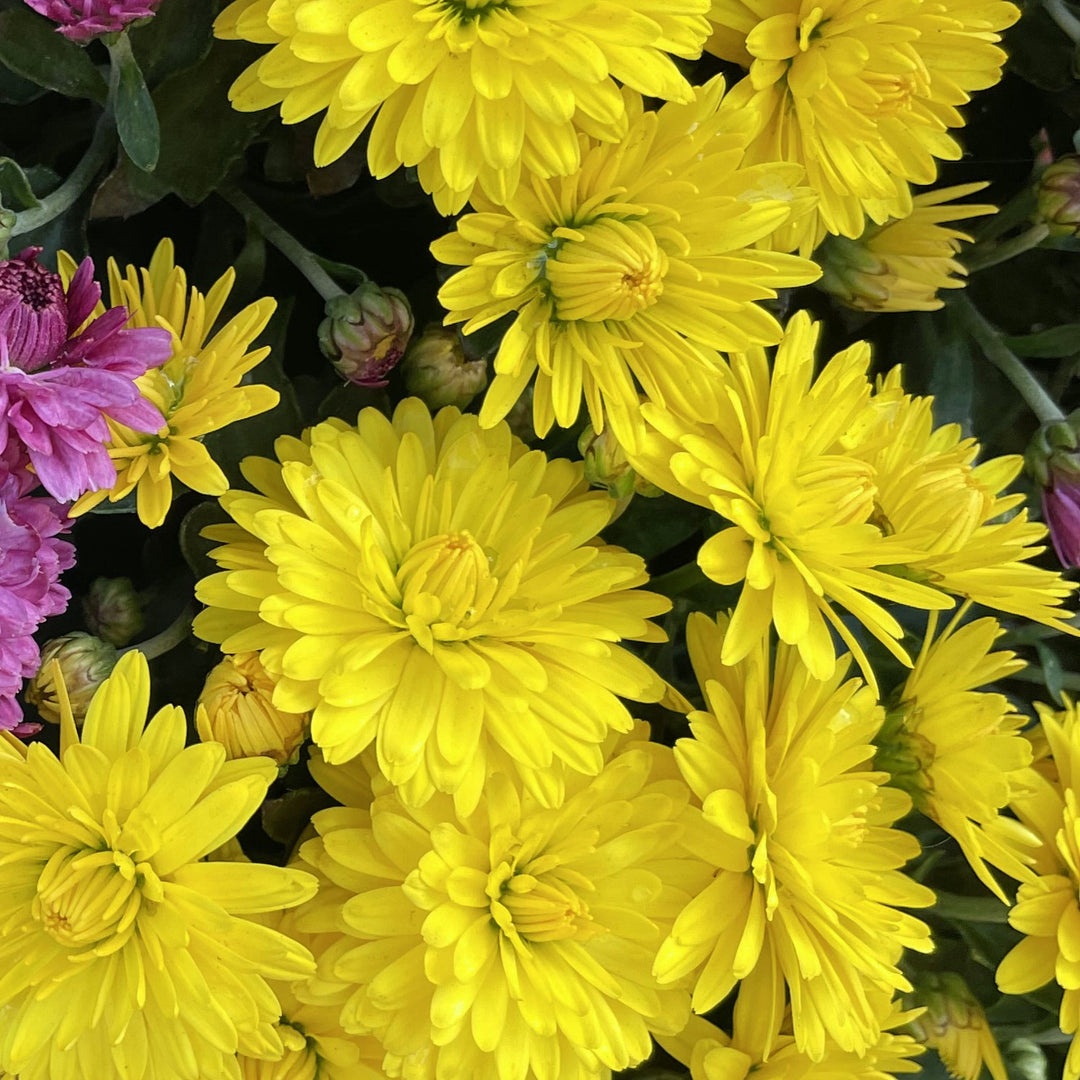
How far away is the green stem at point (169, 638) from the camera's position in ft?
1.81

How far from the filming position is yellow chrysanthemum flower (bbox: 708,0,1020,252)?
512mm

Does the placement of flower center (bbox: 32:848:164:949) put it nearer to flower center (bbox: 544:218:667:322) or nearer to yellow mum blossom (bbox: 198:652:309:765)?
yellow mum blossom (bbox: 198:652:309:765)

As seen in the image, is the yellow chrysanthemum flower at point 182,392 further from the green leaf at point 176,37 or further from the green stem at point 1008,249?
the green stem at point 1008,249

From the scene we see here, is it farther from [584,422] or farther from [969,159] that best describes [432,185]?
[969,159]

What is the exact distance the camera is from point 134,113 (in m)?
0.51

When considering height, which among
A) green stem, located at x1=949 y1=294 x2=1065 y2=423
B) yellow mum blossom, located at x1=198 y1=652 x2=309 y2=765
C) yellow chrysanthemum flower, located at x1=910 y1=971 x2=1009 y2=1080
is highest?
green stem, located at x1=949 y1=294 x2=1065 y2=423

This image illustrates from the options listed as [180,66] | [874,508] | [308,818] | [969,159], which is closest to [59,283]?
[180,66]

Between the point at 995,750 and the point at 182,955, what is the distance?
0.39 metres

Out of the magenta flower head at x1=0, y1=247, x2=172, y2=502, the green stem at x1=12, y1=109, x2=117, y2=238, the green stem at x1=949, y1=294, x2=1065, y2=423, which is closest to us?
the magenta flower head at x1=0, y1=247, x2=172, y2=502

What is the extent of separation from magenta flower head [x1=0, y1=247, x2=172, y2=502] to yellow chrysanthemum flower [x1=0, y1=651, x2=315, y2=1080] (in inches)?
3.7

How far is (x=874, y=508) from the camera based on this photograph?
0.55m

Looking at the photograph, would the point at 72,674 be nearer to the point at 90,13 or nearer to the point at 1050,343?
the point at 90,13

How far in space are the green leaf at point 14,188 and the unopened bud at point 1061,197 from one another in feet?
1.77

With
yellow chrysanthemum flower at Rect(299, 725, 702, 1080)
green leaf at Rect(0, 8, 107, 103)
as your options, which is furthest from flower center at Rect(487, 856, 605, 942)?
green leaf at Rect(0, 8, 107, 103)
